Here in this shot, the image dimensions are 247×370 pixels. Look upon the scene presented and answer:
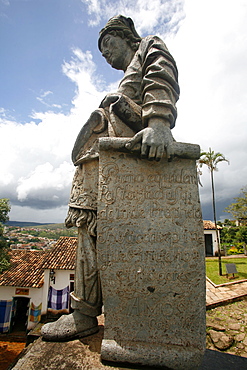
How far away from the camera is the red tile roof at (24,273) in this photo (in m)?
14.7

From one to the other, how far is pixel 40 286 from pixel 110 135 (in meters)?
15.3

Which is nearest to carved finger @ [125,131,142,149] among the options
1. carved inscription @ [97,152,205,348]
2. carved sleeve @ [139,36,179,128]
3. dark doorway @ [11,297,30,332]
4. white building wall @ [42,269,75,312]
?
carved inscription @ [97,152,205,348]

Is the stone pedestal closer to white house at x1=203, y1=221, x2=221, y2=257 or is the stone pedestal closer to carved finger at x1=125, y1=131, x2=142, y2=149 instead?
carved finger at x1=125, y1=131, x2=142, y2=149

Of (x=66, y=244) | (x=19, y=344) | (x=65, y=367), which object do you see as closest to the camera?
(x=65, y=367)

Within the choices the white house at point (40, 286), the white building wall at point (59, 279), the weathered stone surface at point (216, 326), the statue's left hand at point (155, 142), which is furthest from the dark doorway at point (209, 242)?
the statue's left hand at point (155, 142)

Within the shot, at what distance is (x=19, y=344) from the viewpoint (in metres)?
14.1

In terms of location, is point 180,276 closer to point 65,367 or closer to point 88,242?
point 88,242

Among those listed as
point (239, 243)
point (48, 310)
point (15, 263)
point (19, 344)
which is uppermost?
point (239, 243)

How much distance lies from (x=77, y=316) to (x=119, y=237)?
3.01ft

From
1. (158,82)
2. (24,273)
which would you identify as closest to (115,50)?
(158,82)

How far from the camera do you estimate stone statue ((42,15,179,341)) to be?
186 cm

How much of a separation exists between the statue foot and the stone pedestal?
394mm

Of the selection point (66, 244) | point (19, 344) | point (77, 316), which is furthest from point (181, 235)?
point (19, 344)

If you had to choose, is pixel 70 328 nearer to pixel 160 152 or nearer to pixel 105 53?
pixel 160 152
